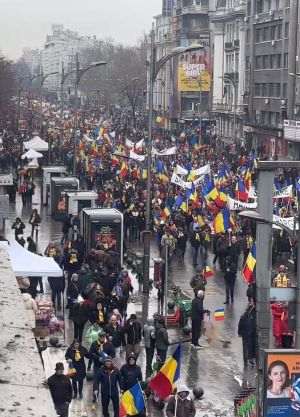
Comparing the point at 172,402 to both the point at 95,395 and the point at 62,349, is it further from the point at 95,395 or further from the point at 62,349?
the point at 62,349

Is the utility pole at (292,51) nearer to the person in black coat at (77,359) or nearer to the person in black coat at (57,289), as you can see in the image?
the person in black coat at (57,289)

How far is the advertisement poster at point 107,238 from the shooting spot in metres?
27.4

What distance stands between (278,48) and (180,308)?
5863 cm

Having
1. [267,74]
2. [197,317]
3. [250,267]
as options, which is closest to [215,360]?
[197,317]

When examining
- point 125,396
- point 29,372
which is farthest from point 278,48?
point 29,372

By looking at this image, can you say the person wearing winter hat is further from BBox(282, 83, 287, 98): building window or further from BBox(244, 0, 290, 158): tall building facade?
BBox(282, 83, 287, 98): building window

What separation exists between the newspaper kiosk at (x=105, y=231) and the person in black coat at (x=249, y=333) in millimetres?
9369

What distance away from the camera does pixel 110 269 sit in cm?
2375

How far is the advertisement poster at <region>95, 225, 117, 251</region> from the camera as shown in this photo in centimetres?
2736

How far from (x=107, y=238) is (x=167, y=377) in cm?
1335

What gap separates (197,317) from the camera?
63.3 feet

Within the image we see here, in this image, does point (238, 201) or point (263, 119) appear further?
point (263, 119)

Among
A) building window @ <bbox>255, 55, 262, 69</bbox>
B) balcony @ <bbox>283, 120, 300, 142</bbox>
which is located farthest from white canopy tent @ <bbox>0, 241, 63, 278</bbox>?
building window @ <bbox>255, 55, 262, 69</bbox>

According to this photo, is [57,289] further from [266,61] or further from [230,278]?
[266,61]
